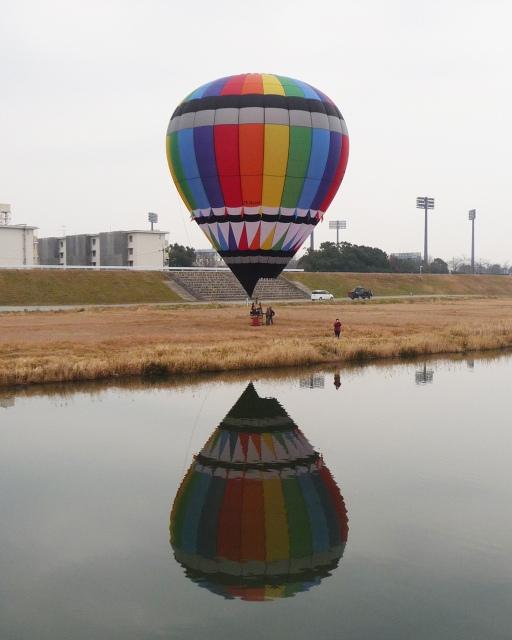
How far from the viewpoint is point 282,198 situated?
114 feet

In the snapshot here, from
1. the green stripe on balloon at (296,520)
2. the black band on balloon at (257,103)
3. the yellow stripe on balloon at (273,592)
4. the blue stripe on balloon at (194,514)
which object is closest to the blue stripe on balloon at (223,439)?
the blue stripe on balloon at (194,514)

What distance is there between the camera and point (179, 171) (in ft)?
117

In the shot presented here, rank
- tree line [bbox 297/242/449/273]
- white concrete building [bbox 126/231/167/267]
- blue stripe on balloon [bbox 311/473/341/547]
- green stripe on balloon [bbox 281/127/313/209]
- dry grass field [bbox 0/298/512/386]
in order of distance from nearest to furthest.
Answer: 1. blue stripe on balloon [bbox 311/473/341/547]
2. dry grass field [bbox 0/298/512/386]
3. green stripe on balloon [bbox 281/127/313/209]
4. white concrete building [bbox 126/231/167/267]
5. tree line [bbox 297/242/449/273]

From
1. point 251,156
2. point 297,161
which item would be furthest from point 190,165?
point 297,161

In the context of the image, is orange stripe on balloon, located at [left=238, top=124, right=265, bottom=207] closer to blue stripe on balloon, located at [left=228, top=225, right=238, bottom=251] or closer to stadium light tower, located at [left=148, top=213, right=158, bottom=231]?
blue stripe on balloon, located at [left=228, top=225, right=238, bottom=251]

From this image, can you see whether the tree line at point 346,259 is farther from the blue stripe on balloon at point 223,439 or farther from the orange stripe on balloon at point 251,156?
the blue stripe on balloon at point 223,439

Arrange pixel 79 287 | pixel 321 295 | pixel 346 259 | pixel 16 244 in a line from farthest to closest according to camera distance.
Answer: pixel 346 259 → pixel 16 244 → pixel 321 295 → pixel 79 287

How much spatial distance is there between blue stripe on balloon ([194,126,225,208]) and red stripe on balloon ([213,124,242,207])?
0.70ft

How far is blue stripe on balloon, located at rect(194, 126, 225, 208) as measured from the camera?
3397 cm

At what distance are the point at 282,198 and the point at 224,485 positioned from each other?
20.1 meters

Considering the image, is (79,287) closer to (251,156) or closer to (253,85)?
(253,85)

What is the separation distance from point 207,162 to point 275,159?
3.04 meters

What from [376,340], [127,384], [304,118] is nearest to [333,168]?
[304,118]

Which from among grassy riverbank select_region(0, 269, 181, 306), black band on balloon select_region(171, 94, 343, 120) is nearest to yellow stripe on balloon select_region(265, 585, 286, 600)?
black band on balloon select_region(171, 94, 343, 120)
